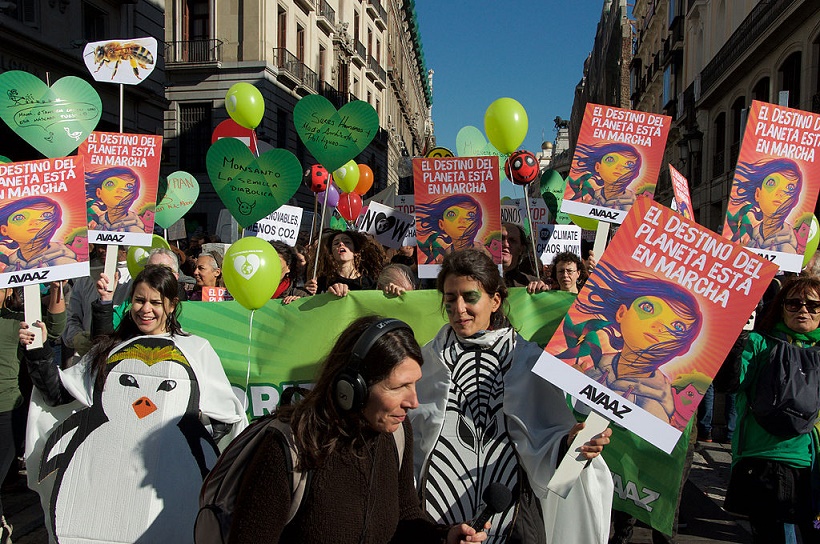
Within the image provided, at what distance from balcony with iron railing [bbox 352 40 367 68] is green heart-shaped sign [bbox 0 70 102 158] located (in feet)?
106

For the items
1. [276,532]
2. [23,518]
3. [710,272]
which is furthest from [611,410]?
[23,518]

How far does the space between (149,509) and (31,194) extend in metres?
1.83

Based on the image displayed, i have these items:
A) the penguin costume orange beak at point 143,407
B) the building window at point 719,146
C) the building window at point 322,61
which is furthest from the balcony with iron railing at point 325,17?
the penguin costume orange beak at point 143,407

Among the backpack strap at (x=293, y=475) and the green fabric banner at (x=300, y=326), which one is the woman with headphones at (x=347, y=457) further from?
the green fabric banner at (x=300, y=326)

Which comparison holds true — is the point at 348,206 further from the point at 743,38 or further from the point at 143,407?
the point at 743,38

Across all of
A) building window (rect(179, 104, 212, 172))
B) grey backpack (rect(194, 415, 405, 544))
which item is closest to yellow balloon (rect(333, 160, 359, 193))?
grey backpack (rect(194, 415, 405, 544))

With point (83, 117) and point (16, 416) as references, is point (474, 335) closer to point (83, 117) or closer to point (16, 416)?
point (16, 416)

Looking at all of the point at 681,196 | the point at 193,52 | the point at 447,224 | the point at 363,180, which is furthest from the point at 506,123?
the point at 193,52

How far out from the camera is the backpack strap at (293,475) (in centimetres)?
185

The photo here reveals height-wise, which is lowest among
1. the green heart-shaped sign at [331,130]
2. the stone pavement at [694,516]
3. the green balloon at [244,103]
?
the stone pavement at [694,516]

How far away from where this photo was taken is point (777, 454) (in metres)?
3.52

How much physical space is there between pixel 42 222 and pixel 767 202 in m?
4.30

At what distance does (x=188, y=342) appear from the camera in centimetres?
346

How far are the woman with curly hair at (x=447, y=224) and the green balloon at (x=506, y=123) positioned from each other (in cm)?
100
